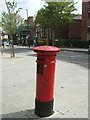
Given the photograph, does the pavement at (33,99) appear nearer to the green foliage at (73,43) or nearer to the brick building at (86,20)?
the green foliage at (73,43)

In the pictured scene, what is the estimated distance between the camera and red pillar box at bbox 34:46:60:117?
4918mm

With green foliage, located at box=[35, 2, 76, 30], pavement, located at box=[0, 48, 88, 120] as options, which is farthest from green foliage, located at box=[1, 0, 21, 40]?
green foliage, located at box=[35, 2, 76, 30]

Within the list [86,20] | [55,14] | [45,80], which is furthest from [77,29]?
[45,80]

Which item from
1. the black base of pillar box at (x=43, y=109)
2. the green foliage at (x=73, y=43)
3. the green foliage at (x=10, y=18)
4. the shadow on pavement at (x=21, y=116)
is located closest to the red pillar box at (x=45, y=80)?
the black base of pillar box at (x=43, y=109)

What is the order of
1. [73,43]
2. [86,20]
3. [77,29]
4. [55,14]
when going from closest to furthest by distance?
[55,14] → [73,43] → [86,20] → [77,29]

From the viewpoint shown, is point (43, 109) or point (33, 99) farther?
point (33, 99)

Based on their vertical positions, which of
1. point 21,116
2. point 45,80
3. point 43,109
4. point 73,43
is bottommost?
point 21,116

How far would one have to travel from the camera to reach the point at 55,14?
139ft

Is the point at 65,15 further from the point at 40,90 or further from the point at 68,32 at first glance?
the point at 40,90

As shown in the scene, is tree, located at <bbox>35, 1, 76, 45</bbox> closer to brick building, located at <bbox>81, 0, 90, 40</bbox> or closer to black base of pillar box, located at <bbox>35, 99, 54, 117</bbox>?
brick building, located at <bbox>81, 0, 90, 40</bbox>

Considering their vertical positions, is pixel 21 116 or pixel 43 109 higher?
pixel 43 109

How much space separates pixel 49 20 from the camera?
4231cm

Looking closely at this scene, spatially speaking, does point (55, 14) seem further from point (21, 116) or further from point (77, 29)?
point (21, 116)

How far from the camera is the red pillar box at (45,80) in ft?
16.1
